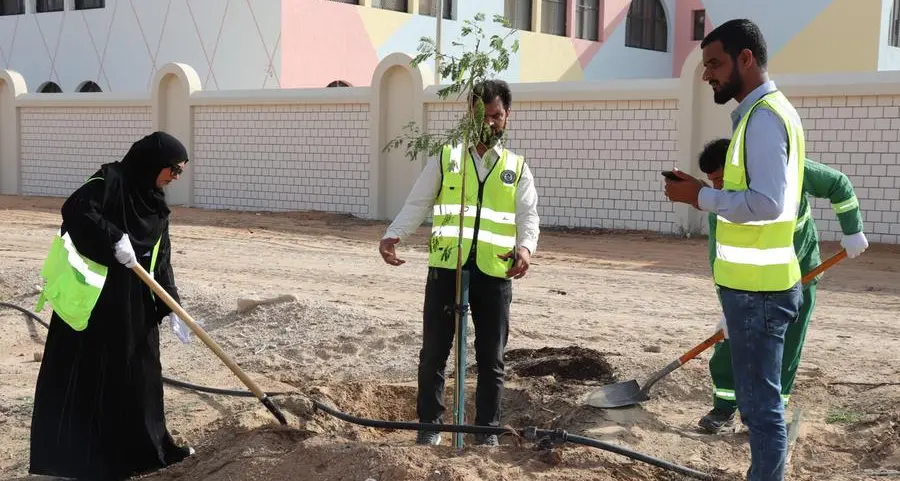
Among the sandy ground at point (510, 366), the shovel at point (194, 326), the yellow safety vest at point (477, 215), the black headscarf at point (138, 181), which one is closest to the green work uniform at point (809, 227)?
the sandy ground at point (510, 366)

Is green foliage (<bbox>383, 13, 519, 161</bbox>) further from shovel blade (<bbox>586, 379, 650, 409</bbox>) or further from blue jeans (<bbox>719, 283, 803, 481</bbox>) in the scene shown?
shovel blade (<bbox>586, 379, 650, 409</bbox>)

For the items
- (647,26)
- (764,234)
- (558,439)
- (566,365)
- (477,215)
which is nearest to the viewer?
(764,234)

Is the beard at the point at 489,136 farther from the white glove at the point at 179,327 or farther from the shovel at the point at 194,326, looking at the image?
the white glove at the point at 179,327

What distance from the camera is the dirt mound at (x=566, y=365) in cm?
704

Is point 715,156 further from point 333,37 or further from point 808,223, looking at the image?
point 333,37

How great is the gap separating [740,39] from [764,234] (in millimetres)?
734

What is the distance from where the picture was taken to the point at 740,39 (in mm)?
3945

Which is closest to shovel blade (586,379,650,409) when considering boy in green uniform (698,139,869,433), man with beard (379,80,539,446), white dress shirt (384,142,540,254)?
boy in green uniform (698,139,869,433)

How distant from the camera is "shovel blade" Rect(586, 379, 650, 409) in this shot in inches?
244

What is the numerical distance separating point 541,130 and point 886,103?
205 inches

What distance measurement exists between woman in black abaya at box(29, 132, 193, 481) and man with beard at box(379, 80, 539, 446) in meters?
1.23

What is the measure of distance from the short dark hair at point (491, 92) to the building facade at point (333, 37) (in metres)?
19.7

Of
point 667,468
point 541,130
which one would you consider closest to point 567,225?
point 541,130

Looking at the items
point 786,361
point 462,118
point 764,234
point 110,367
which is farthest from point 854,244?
point 110,367
